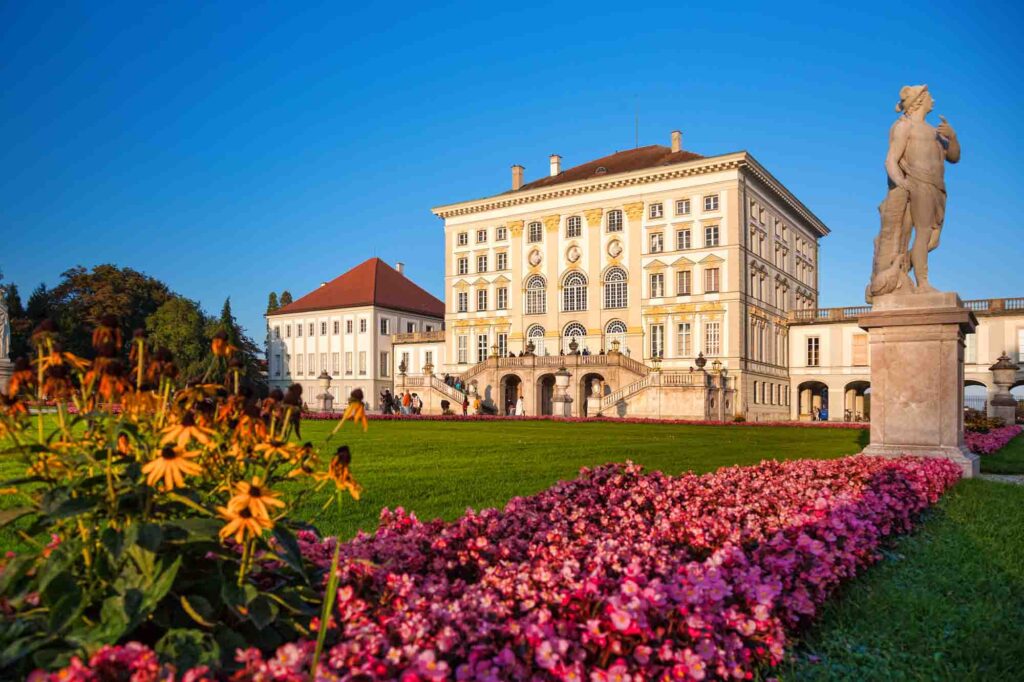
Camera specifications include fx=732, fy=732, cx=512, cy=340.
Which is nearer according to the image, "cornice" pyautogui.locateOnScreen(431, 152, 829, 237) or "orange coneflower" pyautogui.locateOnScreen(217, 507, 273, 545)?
"orange coneflower" pyautogui.locateOnScreen(217, 507, 273, 545)

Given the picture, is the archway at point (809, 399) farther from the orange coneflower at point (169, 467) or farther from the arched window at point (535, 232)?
the orange coneflower at point (169, 467)

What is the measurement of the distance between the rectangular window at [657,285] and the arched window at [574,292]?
4.80 meters

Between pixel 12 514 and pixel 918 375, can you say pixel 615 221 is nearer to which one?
pixel 918 375

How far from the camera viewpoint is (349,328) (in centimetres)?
6531

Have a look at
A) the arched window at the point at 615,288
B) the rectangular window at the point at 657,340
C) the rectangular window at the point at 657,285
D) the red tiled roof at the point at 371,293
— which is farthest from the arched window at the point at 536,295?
the red tiled roof at the point at 371,293

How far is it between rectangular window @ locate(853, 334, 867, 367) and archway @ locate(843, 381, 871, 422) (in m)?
1.49

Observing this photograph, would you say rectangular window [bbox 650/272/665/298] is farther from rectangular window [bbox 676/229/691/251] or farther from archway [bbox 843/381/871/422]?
archway [bbox 843/381/871/422]

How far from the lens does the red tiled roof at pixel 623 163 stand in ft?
165

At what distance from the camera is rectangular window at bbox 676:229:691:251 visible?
47.7 m

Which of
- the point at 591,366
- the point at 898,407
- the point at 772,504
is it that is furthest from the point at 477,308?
the point at 772,504

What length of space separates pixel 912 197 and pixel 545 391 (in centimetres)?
3779

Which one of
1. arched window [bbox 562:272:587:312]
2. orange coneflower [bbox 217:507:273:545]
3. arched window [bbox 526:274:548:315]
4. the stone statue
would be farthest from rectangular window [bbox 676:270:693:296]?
orange coneflower [bbox 217:507:273:545]

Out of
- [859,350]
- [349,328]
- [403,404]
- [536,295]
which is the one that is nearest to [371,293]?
[349,328]

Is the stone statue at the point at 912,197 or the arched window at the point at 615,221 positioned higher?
the arched window at the point at 615,221
